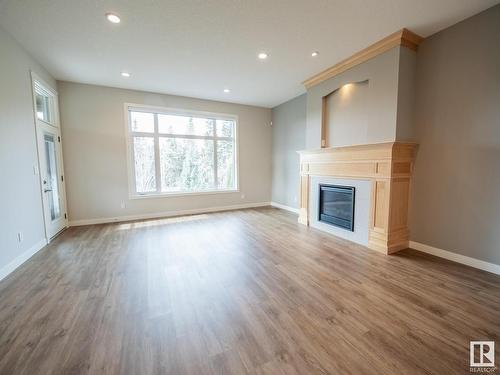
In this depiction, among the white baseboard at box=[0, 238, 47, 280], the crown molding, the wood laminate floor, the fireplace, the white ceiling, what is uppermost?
the white ceiling

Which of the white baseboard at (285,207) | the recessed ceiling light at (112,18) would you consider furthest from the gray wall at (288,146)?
the recessed ceiling light at (112,18)

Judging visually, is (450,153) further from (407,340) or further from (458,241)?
(407,340)

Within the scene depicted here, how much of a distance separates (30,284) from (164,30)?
11.2ft

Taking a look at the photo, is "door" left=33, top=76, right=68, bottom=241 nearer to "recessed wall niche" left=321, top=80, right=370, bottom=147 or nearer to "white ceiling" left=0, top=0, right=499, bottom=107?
"white ceiling" left=0, top=0, right=499, bottom=107

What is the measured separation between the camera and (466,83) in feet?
8.84

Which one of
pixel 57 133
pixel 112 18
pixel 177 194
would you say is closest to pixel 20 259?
pixel 57 133

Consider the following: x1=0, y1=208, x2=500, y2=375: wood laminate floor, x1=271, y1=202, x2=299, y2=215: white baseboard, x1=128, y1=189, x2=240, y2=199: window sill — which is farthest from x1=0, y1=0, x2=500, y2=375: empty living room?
x1=271, y1=202, x2=299, y2=215: white baseboard

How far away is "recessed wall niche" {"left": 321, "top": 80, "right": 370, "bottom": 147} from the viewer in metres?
3.64

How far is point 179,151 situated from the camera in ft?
18.4

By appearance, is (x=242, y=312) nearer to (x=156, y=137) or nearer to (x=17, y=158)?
(x=17, y=158)

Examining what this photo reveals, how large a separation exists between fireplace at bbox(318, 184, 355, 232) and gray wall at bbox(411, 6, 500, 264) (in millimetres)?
877

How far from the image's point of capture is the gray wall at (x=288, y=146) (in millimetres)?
5500

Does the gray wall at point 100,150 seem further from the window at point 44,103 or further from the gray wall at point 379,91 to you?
the gray wall at point 379,91

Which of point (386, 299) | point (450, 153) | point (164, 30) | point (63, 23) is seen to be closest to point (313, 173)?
point (450, 153)
